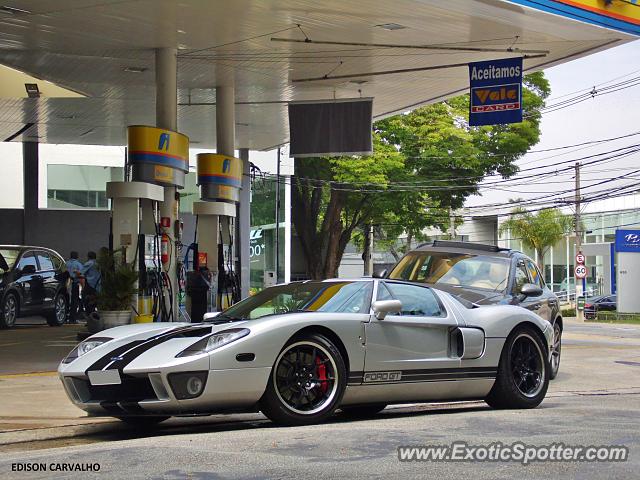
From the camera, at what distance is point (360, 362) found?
791 centimetres

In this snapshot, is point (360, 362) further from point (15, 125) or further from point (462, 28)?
point (15, 125)

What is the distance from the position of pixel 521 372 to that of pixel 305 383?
8.45 ft

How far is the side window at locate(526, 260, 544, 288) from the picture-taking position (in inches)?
528

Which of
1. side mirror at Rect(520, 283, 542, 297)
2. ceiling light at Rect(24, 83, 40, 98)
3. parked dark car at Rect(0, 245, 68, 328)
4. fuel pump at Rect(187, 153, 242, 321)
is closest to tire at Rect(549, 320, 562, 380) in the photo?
side mirror at Rect(520, 283, 542, 297)

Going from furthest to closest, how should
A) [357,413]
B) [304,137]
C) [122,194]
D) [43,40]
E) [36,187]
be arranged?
[36,187]
[304,137]
[43,40]
[122,194]
[357,413]

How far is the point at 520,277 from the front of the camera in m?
13.0

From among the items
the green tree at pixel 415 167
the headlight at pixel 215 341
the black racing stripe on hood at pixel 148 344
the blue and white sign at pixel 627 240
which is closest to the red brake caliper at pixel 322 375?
the headlight at pixel 215 341

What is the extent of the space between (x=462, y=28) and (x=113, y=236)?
7.59m

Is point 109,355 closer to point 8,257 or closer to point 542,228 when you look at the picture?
A: point 8,257

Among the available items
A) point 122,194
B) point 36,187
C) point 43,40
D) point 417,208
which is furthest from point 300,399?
point 417,208

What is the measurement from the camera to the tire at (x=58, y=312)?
73.8ft

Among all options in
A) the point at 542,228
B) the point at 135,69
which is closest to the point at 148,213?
the point at 135,69

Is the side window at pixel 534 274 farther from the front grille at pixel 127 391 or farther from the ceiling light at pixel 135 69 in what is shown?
the ceiling light at pixel 135 69

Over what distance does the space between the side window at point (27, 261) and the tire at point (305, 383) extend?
48.4ft
